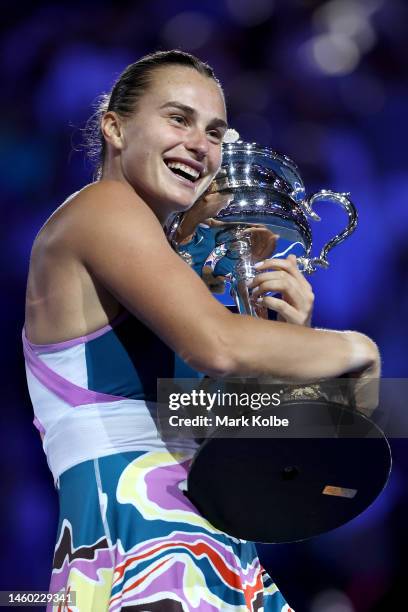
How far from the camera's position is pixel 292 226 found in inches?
55.2

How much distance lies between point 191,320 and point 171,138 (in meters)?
0.34

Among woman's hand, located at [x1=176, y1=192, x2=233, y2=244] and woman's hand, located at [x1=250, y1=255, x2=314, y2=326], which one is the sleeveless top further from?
woman's hand, located at [x1=176, y1=192, x2=233, y2=244]

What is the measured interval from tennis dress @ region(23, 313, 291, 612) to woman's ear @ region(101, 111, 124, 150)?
30cm

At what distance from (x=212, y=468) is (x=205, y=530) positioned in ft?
0.33

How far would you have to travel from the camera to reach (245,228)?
4.53 ft

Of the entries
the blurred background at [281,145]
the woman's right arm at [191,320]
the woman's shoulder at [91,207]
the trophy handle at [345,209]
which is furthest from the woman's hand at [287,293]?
the blurred background at [281,145]

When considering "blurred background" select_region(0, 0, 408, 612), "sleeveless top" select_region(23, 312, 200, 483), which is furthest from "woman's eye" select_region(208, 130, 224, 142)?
"blurred background" select_region(0, 0, 408, 612)

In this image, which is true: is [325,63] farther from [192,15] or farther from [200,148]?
[200,148]

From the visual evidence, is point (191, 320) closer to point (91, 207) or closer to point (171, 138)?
point (91, 207)

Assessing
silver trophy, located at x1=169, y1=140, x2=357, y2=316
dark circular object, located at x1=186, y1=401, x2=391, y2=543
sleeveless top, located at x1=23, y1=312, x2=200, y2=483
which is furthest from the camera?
silver trophy, located at x1=169, y1=140, x2=357, y2=316

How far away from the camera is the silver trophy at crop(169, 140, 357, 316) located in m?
1.37

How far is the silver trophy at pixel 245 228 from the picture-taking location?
1369mm

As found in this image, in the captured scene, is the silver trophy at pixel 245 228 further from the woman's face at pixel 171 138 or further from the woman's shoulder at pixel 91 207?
the woman's shoulder at pixel 91 207

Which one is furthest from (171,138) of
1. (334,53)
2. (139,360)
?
(334,53)
